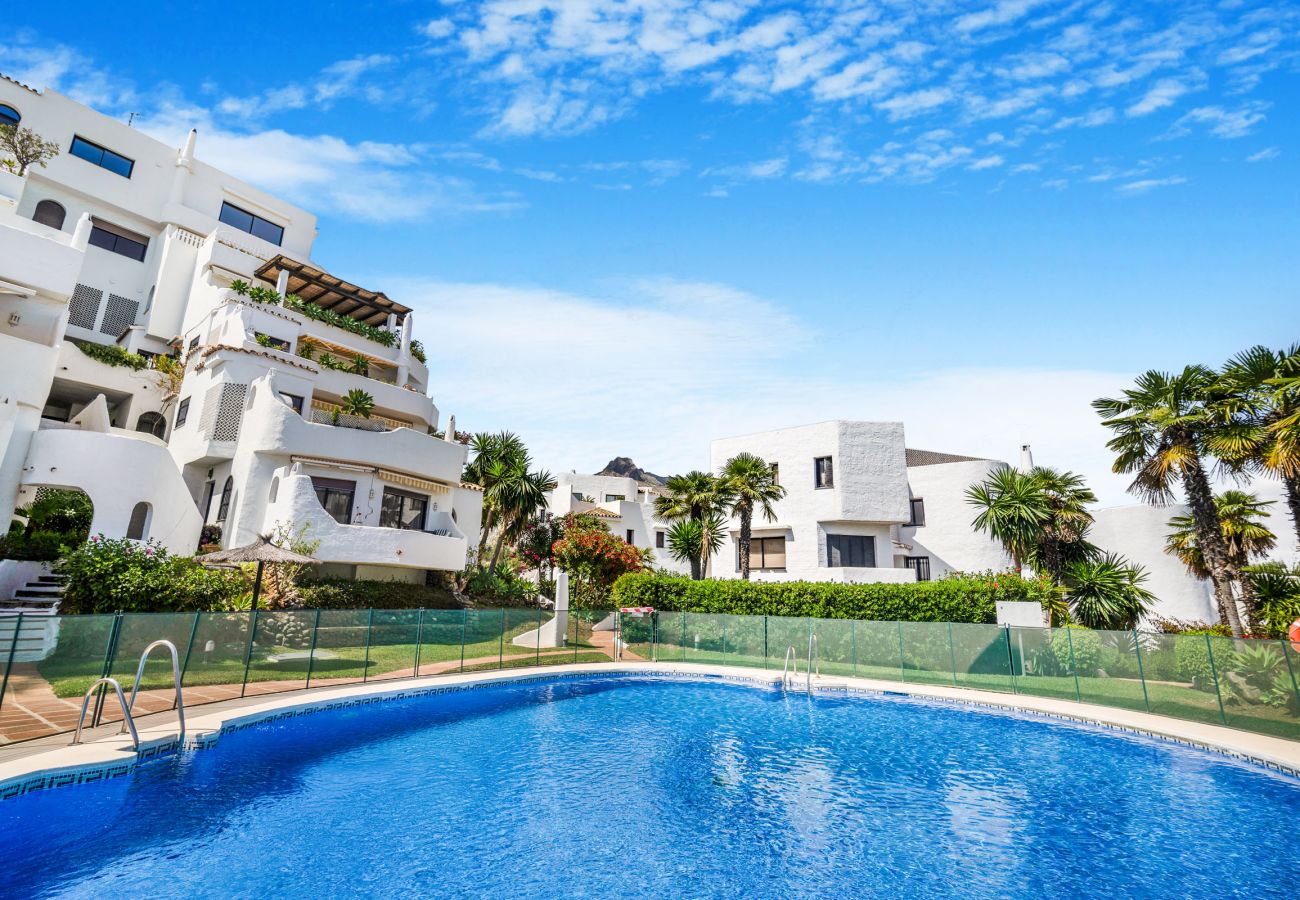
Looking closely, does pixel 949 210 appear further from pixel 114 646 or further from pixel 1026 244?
pixel 114 646

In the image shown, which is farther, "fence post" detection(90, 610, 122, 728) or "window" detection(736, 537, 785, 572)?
"window" detection(736, 537, 785, 572)

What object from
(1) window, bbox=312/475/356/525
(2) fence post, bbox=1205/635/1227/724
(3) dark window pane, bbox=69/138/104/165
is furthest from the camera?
(3) dark window pane, bbox=69/138/104/165

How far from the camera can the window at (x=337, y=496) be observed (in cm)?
2353

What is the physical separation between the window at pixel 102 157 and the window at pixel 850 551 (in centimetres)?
4221

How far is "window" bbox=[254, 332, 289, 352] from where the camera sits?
86.7ft

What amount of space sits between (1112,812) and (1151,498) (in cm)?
1116

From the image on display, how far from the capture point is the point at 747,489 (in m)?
29.7

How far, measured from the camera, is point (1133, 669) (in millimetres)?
15586

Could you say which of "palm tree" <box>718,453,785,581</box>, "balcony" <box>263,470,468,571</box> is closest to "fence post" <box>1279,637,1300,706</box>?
"palm tree" <box>718,453,785,581</box>

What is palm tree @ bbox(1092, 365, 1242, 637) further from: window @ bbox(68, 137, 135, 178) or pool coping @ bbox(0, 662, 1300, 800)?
window @ bbox(68, 137, 135, 178)

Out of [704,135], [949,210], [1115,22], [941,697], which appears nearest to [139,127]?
[704,135]

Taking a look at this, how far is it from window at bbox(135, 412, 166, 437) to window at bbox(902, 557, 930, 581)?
37683mm

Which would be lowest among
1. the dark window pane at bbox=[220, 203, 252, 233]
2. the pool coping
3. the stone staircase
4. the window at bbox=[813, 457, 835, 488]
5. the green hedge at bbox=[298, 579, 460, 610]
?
the pool coping

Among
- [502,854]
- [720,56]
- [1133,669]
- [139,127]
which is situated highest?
[139,127]
